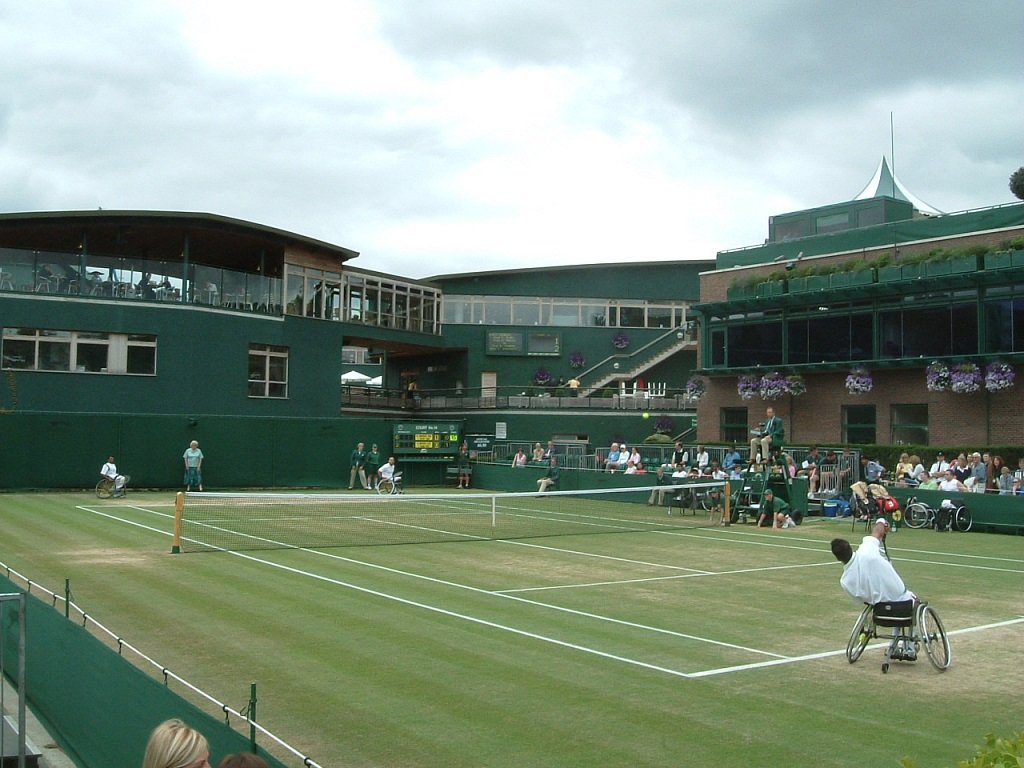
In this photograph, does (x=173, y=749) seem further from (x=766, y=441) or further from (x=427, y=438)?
(x=427, y=438)

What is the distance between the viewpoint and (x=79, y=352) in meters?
38.3

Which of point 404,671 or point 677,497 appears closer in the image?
point 404,671

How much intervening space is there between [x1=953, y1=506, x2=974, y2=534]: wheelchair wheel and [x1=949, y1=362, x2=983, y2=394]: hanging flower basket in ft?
23.6

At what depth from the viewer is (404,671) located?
1047 centimetres

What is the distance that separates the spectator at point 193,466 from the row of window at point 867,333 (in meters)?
20.4

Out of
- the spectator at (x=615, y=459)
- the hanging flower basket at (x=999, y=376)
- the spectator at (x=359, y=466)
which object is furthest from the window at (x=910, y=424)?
the spectator at (x=359, y=466)

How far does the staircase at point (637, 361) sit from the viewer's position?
55716 mm

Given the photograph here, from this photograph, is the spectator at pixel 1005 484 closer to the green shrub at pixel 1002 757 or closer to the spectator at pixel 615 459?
the spectator at pixel 615 459

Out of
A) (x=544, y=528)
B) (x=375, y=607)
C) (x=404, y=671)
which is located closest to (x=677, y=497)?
(x=544, y=528)

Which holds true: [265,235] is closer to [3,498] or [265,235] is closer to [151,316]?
[151,316]

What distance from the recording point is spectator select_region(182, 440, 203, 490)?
35.0 meters

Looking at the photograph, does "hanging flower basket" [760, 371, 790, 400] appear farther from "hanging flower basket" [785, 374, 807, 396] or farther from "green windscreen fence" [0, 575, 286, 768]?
"green windscreen fence" [0, 575, 286, 768]

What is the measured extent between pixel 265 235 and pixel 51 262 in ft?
28.2

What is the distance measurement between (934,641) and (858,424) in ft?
92.7
